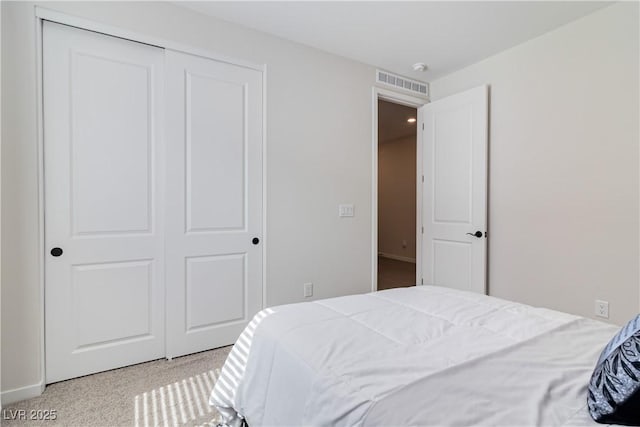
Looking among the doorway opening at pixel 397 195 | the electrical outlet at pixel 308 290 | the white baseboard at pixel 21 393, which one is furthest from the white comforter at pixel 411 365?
the doorway opening at pixel 397 195

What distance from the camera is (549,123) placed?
106 inches

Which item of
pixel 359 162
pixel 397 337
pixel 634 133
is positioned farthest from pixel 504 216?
pixel 397 337

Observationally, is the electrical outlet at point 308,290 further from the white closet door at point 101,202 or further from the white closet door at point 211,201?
the white closet door at point 101,202

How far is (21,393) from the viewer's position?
186cm

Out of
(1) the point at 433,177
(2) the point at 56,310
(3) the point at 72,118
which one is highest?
(3) the point at 72,118

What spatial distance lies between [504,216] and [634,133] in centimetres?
108

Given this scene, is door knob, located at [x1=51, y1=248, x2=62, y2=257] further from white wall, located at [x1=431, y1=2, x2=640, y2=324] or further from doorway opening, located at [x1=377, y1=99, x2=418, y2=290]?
doorway opening, located at [x1=377, y1=99, x2=418, y2=290]

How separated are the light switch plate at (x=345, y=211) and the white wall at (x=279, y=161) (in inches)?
1.9

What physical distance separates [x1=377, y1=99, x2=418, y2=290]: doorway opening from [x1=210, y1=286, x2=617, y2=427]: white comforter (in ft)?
14.4

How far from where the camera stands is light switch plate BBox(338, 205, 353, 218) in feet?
10.4

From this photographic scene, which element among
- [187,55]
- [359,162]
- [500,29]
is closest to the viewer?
[187,55]

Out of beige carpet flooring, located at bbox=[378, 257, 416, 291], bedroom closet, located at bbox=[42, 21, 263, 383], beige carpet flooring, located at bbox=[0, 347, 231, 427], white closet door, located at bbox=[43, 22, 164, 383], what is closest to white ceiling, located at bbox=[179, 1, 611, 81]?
bedroom closet, located at bbox=[42, 21, 263, 383]

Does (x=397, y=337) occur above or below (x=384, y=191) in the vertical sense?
below

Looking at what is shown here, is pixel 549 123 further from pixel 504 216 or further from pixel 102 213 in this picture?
pixel 102 213
